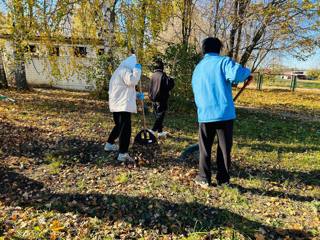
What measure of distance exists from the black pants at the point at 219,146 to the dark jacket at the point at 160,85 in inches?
110

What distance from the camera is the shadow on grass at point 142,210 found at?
11.4 ft

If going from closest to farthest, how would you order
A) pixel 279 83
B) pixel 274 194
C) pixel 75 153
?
pixel 274 194 < pixel 75 153 < pixel 279 83

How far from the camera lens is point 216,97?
159 inches

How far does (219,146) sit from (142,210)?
4.55ft

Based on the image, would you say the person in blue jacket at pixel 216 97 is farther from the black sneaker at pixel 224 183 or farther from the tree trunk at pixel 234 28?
the tree trunk at pixel 234 28

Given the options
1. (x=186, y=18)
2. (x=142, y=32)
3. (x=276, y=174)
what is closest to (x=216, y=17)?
(x=186, y=18)

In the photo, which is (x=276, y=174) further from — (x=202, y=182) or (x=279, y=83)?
(x=279, y=83)

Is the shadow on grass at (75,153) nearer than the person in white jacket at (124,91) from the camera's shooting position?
No

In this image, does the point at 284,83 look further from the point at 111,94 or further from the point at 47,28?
the point at 111,94

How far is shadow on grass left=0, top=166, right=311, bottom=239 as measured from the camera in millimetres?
3480

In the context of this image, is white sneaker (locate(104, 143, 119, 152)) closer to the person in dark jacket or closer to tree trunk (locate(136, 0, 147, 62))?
the person in dark jacket

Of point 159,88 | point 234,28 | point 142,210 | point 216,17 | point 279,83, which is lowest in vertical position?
point 279,83

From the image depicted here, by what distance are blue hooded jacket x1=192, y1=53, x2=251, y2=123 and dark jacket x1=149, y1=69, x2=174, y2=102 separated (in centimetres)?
276

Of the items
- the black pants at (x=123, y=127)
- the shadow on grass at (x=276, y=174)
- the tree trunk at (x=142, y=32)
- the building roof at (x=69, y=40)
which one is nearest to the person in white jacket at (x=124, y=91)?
the black pants at (x=123, y=127)
